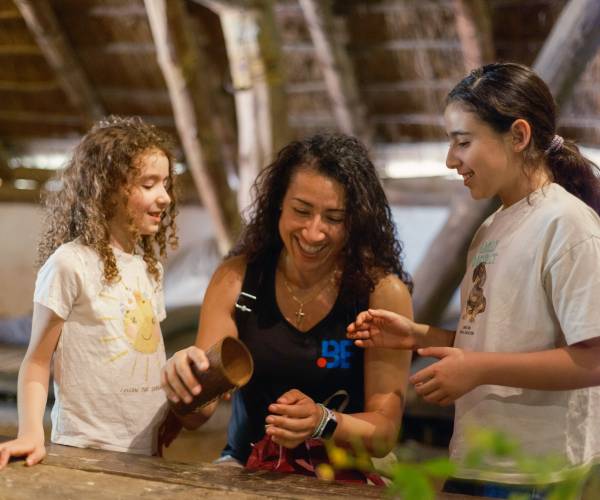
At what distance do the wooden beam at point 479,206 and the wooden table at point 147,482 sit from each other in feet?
6.53

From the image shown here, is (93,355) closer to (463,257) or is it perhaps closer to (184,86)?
(463,257)

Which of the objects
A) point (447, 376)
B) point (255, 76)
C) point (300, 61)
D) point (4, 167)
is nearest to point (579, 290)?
point (447, 376)

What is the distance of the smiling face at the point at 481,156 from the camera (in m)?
1.42

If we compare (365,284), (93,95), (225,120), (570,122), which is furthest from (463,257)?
(93,95)

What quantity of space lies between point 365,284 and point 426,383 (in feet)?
1.28

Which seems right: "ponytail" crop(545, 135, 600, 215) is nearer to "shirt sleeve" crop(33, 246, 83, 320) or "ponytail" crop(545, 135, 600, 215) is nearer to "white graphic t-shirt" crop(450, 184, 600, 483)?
"white graphic t-shirt" crop(450, 184, 600, 483)

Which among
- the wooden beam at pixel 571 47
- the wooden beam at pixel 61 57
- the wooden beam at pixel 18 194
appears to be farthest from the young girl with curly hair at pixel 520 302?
the wooden beam at pixel 18 194

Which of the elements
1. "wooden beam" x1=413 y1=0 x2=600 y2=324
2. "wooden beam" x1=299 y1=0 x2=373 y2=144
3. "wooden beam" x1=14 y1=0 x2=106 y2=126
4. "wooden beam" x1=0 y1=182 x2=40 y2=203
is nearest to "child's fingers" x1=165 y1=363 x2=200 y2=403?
"wooden beam" x1=413 y1=0 x2=600 y2=324

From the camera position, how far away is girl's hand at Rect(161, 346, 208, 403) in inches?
53.1

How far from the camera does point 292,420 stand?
137cm

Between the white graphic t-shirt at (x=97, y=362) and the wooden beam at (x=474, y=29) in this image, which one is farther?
the wooden beam at (x=474, y=29)

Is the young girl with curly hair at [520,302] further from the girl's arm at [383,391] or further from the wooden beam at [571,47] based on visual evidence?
the wooden beam at [571,47]

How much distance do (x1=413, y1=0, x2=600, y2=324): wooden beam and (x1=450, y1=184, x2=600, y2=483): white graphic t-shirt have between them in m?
1.62

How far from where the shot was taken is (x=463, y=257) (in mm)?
3285
